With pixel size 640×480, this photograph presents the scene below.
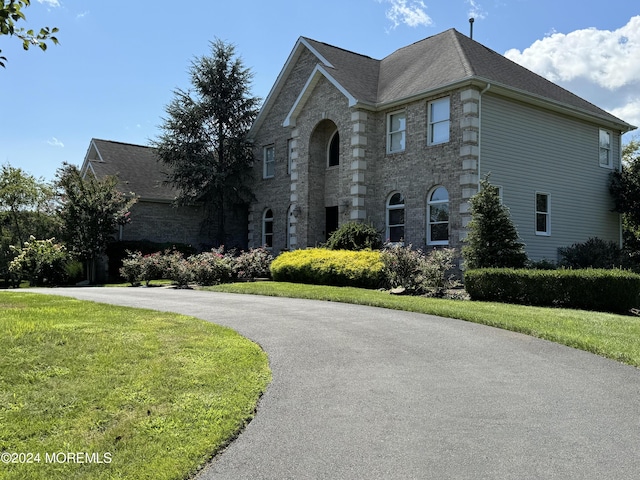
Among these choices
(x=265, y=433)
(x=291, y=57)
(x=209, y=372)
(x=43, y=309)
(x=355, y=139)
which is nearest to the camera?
(x=265, y=433)

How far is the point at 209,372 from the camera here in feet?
20.2

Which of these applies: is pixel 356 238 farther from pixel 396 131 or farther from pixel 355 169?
pixel 396 131

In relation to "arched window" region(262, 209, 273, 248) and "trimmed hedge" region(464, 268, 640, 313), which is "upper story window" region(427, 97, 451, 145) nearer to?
"trimmed hedge" region(464, 268, 640, 313)

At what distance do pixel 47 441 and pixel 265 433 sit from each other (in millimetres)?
1705

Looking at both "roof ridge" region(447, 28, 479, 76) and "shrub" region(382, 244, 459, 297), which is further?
"roof ridge" region(447, 28, 479, 76)

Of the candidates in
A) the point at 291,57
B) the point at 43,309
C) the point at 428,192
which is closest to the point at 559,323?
the point at 43,309

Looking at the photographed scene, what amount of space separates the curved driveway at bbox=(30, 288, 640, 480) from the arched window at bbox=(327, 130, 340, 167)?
16.4 metres

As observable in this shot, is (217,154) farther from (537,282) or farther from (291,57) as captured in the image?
(537,282)

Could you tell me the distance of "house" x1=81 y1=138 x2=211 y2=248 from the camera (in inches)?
1109

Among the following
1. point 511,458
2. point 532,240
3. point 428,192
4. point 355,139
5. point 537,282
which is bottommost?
point 511,458

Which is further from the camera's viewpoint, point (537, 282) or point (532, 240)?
point (532, 240)

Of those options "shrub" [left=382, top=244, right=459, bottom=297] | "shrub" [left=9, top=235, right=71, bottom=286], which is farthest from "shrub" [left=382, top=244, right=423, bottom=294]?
"shrub" [left=9, top=235, right=71, bottom=286]

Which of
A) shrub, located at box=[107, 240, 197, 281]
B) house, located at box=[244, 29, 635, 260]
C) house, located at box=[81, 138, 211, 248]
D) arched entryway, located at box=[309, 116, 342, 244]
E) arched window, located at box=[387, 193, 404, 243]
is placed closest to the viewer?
house, located at box=[244, 29, 635, 260]

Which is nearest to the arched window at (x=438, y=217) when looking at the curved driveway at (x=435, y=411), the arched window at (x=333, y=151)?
the arched window at (x=333, y=151)
